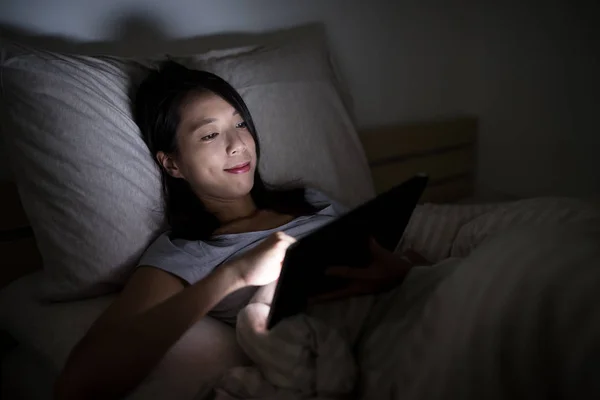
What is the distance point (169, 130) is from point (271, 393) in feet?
1.54

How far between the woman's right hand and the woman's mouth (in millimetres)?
187

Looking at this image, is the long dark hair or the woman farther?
the long dark hair

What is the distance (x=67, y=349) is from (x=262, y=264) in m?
0.31

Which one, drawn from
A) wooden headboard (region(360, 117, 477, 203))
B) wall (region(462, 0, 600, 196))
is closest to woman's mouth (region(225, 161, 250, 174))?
wooden headboard (region(360, 117, 477, 203))

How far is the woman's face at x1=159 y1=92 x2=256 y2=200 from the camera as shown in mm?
848

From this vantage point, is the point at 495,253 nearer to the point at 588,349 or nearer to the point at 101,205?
the point at 588,349

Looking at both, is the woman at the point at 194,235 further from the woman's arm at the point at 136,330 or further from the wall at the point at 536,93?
the wall at the point at 536,93

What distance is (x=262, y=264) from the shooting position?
0.73 metres

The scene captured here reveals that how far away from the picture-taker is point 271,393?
0.63 metres

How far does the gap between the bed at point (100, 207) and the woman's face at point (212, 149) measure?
7 centimetres

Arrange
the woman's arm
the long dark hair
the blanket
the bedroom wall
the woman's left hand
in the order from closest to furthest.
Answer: the blanket
the woman's arm
the woman's left hand
the long dark hair
the bedroom wall

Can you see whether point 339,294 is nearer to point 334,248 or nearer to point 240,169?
point 334,248

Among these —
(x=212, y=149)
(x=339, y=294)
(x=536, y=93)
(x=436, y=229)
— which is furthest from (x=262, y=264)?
(x=536, y=93)

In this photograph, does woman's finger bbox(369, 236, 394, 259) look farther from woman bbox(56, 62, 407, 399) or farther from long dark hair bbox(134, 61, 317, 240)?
long dark hair bbox(134, 61, 317, 240)
